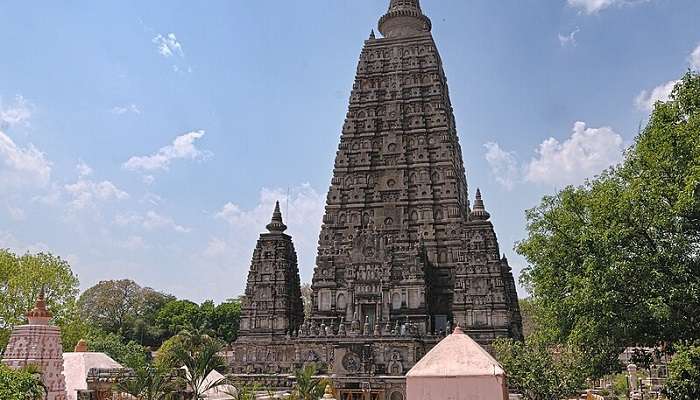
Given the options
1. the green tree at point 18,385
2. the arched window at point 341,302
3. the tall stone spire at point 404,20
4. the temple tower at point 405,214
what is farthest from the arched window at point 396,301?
the green tree at point 18,385

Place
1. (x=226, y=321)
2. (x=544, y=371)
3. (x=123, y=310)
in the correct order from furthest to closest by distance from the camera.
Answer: (x=123, y=310) < (x=226, y=321) < (x=544, y=371)

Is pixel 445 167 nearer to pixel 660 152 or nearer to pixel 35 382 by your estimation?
pixel 660 152

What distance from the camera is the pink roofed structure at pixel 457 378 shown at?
1402 cm

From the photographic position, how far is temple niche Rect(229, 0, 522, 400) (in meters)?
42.2

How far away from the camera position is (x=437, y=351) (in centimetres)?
1539

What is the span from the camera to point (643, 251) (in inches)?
956

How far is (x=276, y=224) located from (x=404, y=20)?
21729mm

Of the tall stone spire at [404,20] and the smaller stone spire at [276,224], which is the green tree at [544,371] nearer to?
the smaller stone spire at [276,224]

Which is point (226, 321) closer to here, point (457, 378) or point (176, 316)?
point (176, 316)

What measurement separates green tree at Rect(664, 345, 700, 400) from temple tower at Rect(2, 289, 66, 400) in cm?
2028

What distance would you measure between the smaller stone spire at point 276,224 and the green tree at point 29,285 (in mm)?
14556

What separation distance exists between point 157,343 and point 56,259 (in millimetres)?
35997

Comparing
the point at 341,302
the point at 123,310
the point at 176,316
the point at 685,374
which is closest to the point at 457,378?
the point at 685,374

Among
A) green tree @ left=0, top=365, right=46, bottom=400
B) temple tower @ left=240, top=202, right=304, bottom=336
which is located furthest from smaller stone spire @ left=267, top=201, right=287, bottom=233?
green tree @ left=0, top=365, right=46, bottom=400
